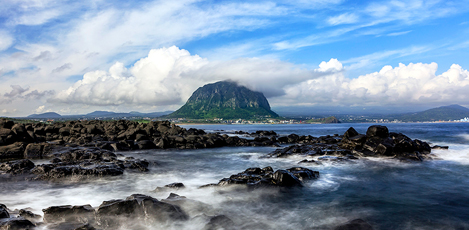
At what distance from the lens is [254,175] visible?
15.1 m

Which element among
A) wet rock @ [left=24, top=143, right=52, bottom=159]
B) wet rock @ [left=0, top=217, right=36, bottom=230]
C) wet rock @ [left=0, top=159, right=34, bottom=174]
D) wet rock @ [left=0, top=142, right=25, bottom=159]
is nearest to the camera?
wet rock @ [left=0, top=217, right=36, bottom=230]

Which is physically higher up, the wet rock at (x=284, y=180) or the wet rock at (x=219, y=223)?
the wet rock at (x=284, y=180)

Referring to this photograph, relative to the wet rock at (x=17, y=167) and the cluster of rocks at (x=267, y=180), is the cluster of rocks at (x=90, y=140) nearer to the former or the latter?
the wet rock at (x=17, y=167)

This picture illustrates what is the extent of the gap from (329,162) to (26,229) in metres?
21.1

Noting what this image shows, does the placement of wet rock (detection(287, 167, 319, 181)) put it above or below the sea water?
above

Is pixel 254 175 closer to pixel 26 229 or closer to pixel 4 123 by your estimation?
pixel 26 229

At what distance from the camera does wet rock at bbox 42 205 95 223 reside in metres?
8.44

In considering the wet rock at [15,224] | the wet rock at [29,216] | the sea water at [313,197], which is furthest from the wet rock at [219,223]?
the wet rock at [29,216]

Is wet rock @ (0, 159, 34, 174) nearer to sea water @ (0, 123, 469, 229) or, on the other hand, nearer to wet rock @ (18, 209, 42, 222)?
sea water @ (0, 123, 469, 229)

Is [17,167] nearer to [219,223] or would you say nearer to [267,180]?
[219,223]

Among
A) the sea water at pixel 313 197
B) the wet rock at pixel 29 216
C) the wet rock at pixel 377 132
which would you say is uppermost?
the wet rock at pixel 377 132

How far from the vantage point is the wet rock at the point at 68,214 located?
8438 mm

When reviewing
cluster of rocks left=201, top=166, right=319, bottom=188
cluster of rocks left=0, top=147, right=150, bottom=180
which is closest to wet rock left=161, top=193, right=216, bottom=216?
cluster of rocks left=201, top=166, right=319, bottom=188

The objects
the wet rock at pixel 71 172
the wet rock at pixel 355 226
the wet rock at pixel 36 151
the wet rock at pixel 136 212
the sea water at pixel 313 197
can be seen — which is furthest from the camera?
the wet rock at pixel 36 151
